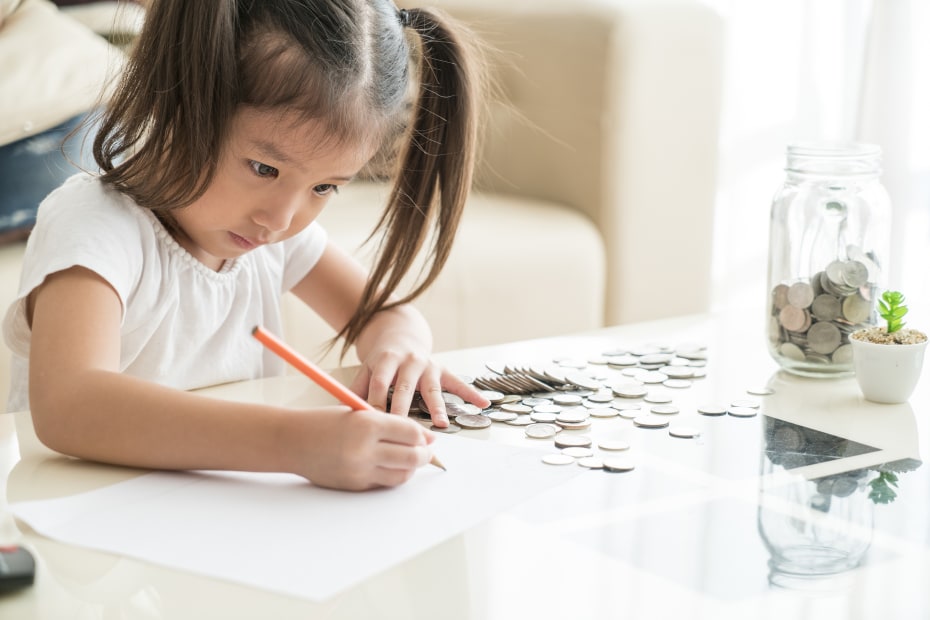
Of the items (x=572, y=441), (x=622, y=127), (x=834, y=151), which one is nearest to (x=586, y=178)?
(x=622, y=127)

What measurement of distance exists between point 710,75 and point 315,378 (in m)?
1.76

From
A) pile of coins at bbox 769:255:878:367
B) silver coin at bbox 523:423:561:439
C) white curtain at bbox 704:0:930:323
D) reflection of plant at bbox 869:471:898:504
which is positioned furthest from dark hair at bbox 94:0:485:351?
white curtain at bbox 704:0:930:323

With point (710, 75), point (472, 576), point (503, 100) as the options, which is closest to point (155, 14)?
point (472, 576)

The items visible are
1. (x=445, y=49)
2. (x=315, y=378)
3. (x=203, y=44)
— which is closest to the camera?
(x=315, y=378)

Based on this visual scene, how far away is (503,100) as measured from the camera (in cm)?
225

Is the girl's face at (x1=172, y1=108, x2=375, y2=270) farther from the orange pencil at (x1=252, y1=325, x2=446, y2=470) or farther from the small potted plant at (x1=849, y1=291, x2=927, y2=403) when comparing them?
the small potted plant at (x1=849, y1=291, x2=927, y2=403)

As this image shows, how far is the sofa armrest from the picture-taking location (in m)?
2.14

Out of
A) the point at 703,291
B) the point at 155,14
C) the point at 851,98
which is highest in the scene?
the point at 155,14

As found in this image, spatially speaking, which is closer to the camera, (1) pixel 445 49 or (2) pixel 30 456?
(2) pixel 30 456

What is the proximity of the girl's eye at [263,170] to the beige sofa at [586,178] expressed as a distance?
Answer: 0.96 m

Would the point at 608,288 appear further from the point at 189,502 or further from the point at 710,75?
the point at 189,502

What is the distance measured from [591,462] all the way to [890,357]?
32cm

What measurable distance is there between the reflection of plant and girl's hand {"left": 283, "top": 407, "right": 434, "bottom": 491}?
0.31 meters

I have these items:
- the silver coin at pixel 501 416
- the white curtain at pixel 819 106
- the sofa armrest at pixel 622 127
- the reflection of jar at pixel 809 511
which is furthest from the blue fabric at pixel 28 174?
the white curtain at pixel 819 106
